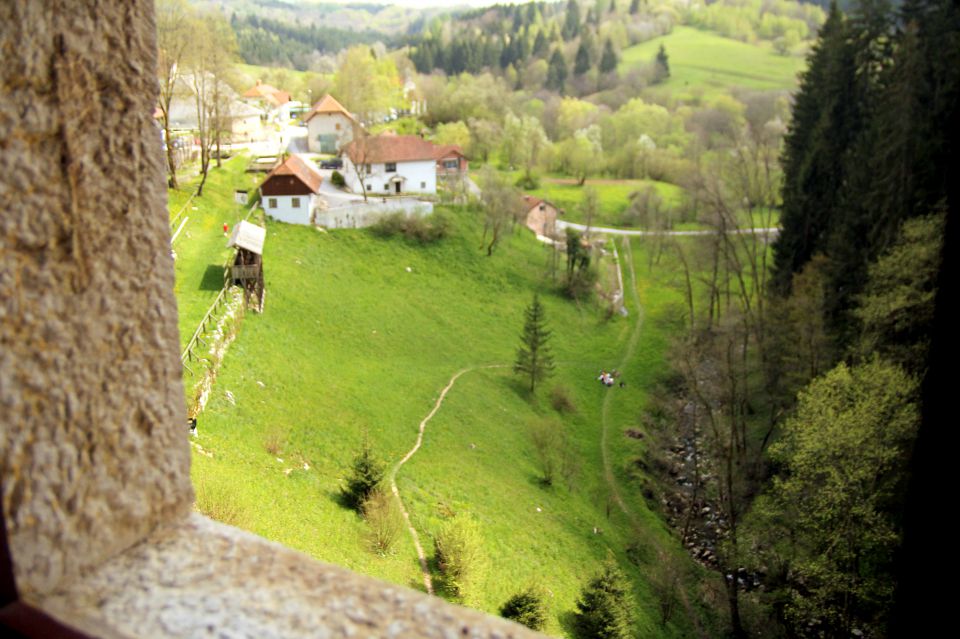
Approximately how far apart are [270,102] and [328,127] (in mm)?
19231

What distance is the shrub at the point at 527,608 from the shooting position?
15.1 m

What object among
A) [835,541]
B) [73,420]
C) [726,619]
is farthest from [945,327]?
[726,619]

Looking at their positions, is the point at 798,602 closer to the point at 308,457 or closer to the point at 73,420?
the point at 308,457

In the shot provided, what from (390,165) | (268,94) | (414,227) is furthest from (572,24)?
(414,227)

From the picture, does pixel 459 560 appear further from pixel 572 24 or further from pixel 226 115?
pixel 572 24

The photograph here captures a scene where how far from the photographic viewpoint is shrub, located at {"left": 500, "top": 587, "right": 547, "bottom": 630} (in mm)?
15102

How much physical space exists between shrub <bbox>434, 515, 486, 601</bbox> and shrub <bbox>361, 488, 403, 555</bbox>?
3.65 feet

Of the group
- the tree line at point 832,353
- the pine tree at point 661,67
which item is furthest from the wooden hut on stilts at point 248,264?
the pine tree at point 661,67

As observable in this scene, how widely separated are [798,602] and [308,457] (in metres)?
13.2

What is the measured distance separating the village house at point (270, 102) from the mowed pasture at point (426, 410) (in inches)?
1347

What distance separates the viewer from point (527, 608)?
15297 millimetres

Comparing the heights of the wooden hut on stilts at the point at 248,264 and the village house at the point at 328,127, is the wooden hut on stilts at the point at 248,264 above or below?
below

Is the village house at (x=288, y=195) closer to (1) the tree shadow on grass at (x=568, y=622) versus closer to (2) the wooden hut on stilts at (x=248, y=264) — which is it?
(2) the wooden hut on stilts at (x=248, y=264)

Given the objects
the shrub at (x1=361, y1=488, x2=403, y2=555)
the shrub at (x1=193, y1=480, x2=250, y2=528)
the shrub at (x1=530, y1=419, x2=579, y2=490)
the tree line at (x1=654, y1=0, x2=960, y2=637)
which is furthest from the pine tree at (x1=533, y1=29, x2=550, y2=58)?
the shrub at (x1=193, y1=480, x2=250, y2=528)
